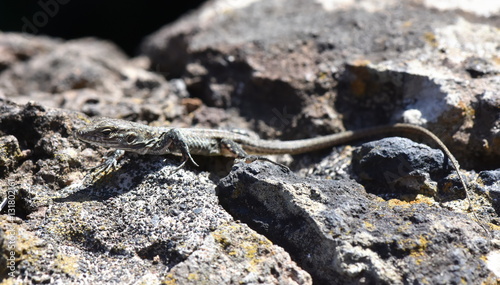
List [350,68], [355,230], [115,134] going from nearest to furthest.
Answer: [355,230] < [115,134] < [350,68]

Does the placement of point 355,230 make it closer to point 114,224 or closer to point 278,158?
point 114,224

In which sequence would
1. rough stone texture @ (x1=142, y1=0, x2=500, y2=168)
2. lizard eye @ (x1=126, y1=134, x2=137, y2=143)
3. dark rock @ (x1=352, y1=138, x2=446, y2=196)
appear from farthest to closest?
rough stone texture @ (x1=142, y1=0, x2=500, y2=168) < lizard eye @ (x1=126, y1=134, x2=137, y2=143) < dark rock @ (x1=352, y1=138, x2=446, y2=196)

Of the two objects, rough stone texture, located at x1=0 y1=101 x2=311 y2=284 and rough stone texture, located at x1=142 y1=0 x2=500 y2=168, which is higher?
rough stone texture, located at x1=142 y1=0 x2=500 y2=168

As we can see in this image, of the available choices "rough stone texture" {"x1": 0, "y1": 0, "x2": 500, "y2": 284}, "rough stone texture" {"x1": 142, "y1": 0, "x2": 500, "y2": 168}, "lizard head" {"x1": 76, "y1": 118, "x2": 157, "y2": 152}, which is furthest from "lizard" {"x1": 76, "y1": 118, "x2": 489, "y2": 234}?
"rough stone texture" {"x1": 142, "y1": 0, "x2": 500, "y2": 168}

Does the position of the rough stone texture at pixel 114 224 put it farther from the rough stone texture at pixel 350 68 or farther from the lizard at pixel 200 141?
the rough stone texture at pixel 350 68

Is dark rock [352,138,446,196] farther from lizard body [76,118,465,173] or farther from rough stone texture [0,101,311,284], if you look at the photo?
rough stone texture [0,101,311,284]

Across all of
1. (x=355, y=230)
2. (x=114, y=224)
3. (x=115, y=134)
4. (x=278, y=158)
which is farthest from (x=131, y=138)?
(x=355, y=230)

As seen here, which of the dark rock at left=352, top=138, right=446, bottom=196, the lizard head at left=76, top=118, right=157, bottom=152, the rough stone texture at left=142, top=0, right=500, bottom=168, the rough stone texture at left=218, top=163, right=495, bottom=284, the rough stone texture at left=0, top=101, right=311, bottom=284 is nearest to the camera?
the rough stone texture at left=218, top=163, right=495, bottom=284
